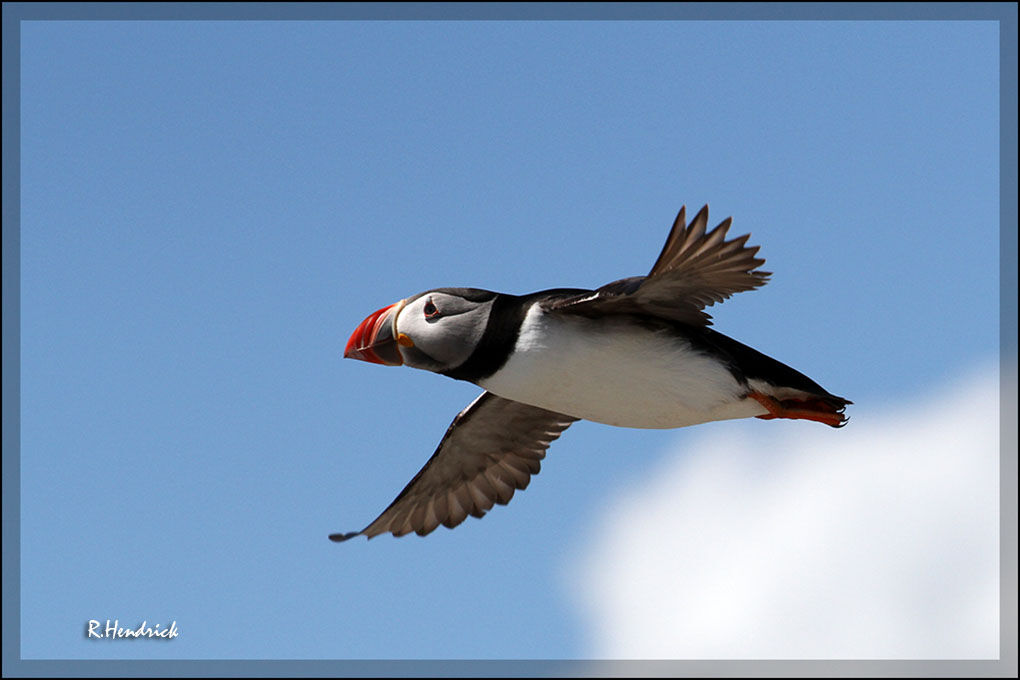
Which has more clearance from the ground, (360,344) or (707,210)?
(707,210)

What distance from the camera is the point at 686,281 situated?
6879mm

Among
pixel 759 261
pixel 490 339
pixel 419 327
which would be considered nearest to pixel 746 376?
pixel 759 261

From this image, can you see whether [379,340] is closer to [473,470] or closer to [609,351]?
[609,351]

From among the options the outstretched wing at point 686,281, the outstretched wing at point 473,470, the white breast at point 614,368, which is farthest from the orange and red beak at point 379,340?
the outstretched wing at point 473,470

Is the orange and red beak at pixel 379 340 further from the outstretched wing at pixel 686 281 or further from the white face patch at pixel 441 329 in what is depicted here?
the outstretched wing at pixel 686 281

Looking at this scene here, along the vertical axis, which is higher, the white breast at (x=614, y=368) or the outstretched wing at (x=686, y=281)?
the outstretched wing at (x=686, y=281)

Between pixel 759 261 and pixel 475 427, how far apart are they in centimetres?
325

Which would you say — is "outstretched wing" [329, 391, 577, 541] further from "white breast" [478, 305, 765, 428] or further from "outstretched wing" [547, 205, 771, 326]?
"outstretched wing" [547, 205, 771, 326]

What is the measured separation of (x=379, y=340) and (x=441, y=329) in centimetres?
51

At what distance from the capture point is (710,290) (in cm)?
702

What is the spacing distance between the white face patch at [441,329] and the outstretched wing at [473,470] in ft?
5.07

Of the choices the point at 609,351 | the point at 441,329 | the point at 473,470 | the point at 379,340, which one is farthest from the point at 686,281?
the point at 473,470

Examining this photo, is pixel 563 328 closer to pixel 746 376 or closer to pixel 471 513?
pixel 746 376

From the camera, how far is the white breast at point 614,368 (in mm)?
7277
